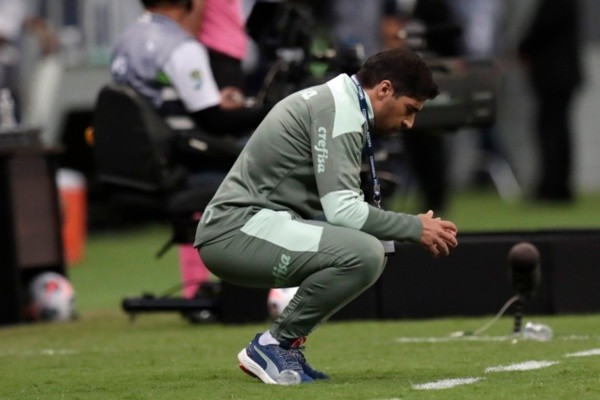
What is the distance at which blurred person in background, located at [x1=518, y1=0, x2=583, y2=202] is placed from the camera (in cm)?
1952

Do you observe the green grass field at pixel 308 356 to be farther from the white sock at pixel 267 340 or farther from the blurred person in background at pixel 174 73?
the blurred person in background at pixel 174 73

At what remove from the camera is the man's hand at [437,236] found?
7.21 meters

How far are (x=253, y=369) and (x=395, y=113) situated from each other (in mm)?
1188

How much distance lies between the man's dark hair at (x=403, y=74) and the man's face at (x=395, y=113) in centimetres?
2

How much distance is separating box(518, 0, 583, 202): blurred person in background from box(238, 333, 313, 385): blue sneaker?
1231 centimetres

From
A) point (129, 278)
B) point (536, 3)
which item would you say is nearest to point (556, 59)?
point (536, 3)

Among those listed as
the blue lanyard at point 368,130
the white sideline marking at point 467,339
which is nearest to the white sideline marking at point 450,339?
the white sideline marking at point 467,339

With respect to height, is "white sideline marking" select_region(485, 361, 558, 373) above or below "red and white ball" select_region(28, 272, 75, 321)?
above

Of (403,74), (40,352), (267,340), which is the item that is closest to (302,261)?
(267,340)

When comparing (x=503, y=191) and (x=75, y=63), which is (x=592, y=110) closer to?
(x=503, y=191)

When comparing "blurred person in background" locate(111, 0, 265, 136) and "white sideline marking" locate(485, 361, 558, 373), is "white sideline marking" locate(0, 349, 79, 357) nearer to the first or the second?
"blurred person in background" locate(111, 0, 265, 136)

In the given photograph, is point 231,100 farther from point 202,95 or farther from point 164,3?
point 164,3

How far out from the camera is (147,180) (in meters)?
10.4

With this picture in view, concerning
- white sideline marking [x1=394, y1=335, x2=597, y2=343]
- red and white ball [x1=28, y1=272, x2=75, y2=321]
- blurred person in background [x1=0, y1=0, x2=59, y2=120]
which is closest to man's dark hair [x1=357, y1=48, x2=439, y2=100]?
white sideline marking [x1=394, y1=335, x2=597, y2=343]
